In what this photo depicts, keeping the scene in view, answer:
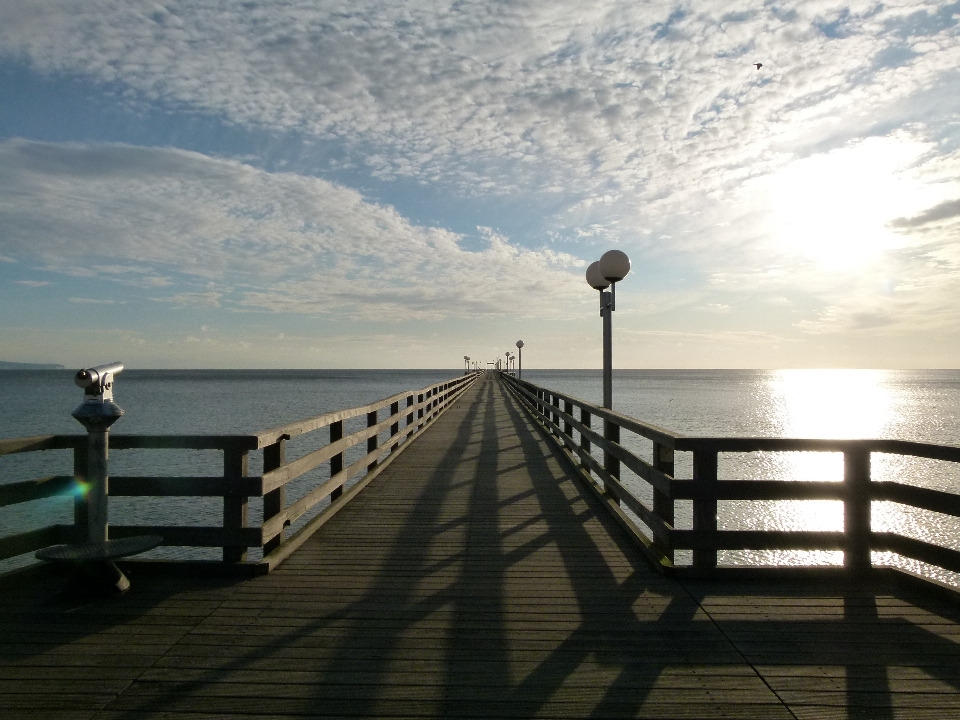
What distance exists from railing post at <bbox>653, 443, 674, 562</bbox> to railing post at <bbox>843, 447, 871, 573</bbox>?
118 cm

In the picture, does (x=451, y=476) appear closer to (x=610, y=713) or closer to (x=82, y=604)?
(x=82, y=604)

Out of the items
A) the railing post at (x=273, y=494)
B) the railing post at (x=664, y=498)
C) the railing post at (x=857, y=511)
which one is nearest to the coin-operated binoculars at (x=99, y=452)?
the railing post at (x=273, y=494)

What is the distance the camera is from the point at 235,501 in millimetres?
4703

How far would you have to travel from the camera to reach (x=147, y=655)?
3404 millimetres

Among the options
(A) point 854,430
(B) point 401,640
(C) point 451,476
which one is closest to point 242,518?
(B) point 401,640

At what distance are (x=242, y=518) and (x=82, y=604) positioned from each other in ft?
3.52

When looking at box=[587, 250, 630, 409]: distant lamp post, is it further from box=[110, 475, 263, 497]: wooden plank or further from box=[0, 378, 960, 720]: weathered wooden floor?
box=[110, 475, 263, 497]: wooden plank

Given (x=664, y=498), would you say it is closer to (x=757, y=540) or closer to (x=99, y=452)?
(x=757, y=540)

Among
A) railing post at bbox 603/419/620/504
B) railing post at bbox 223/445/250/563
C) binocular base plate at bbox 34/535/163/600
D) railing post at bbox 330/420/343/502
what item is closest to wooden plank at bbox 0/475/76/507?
binocular base plate at bbox 34/535/163/600

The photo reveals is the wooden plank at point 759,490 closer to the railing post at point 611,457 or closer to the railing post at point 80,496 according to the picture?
the railing post at point 611,457

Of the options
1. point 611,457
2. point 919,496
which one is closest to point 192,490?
point 611,457

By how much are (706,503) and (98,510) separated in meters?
4.05

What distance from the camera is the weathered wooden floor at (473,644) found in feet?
9.72

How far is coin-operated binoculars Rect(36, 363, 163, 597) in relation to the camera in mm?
4117
